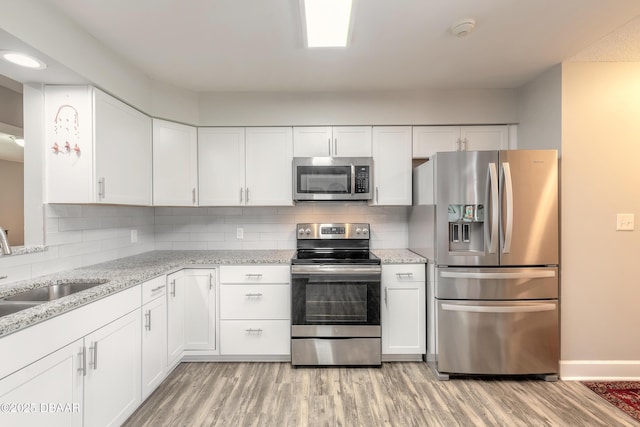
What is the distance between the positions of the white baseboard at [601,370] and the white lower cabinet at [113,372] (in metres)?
3.07

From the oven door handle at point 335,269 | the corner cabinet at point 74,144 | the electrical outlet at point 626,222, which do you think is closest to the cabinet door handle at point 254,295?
the oven door handle at point 335,269

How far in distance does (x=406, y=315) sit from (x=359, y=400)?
31.2 inches

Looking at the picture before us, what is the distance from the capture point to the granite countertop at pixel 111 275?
3.94ft

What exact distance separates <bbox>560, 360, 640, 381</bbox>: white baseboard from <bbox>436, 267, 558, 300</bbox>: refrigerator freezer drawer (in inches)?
22.8

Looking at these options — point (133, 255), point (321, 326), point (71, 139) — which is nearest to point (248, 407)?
point (321, 326)

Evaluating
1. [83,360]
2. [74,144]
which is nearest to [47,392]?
[83,360]

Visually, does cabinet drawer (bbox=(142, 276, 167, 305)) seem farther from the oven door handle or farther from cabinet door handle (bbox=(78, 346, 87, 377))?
the oven door handle

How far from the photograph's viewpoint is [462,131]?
2.88 m

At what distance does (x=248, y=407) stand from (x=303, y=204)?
1.83 meters

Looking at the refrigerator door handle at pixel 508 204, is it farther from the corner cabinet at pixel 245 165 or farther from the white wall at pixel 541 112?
the corner cabinet at pixel 245 165

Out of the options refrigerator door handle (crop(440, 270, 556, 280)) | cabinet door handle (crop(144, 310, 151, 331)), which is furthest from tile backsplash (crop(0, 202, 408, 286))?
cabinet door handle (crop(144, 310, 151, 331))

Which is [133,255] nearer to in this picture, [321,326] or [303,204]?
[303,204]

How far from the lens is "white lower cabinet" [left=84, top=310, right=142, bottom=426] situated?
57.9 inches

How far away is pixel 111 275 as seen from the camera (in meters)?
1.91
